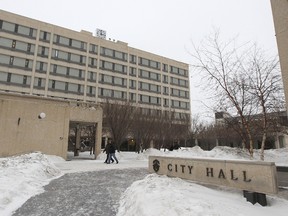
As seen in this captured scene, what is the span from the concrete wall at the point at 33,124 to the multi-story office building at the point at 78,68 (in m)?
18.2

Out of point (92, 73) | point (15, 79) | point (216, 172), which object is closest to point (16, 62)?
point (15, 79)

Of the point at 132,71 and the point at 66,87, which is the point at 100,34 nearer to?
the point at 132,71

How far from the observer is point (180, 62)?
77.0m

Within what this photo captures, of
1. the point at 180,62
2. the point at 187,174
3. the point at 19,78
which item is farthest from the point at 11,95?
the point at 180,62

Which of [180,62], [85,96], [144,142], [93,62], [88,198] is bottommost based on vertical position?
[88,198]

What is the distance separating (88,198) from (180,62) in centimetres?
7240

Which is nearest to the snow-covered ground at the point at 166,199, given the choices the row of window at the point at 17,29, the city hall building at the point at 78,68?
the city hall building at the point at 78,68

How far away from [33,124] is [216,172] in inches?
712

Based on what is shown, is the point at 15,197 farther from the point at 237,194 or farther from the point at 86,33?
the point at 86,33

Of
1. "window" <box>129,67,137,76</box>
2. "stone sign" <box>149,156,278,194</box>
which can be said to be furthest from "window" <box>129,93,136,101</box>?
"stone sign" <box>149,156,278,194</box>

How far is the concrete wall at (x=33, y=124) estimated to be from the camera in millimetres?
20344

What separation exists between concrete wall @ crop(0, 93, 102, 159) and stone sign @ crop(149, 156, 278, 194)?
1498cm

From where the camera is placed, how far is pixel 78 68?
5703 centimetres

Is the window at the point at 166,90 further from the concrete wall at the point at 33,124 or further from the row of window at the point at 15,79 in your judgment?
the concrete wall at the point at 33,124
